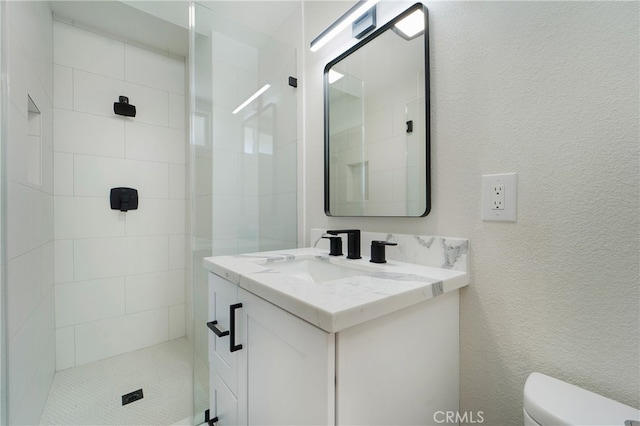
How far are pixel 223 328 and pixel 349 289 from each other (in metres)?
0.53

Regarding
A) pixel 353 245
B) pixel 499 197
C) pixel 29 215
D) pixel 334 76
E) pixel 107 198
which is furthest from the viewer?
pixel 107 198

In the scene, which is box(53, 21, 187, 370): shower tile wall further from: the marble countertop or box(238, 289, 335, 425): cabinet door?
box(238, 289, 335, 425): cabinet door

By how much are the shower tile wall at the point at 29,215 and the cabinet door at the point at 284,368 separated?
887mm

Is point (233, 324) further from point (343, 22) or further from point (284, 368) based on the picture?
point (343, 22)

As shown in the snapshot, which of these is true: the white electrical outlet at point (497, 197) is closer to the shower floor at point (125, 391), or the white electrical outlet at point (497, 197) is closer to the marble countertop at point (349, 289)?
the marble countertop at point (349, 289)

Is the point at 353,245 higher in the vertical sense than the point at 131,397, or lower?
higher

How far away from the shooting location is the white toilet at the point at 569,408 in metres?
0.49

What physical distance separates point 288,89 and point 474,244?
1.30 metres

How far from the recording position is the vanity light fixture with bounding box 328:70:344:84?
1265 mm

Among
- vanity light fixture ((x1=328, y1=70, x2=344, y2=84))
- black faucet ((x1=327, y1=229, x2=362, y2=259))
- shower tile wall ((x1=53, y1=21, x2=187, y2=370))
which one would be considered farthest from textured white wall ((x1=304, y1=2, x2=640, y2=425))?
shower tile wall ((x1=53, y1=21, x2=187, y2=370))

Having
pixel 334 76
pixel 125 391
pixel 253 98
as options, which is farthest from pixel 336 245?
pixel 125 391

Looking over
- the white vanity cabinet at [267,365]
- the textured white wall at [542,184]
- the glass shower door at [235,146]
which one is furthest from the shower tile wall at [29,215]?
the textured white wall at [542,184]

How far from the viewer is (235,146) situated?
4.77 feet

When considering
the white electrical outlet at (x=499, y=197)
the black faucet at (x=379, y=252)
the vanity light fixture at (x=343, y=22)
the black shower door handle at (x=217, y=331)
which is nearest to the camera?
the white electrical outlet at (x=499, y=197)
